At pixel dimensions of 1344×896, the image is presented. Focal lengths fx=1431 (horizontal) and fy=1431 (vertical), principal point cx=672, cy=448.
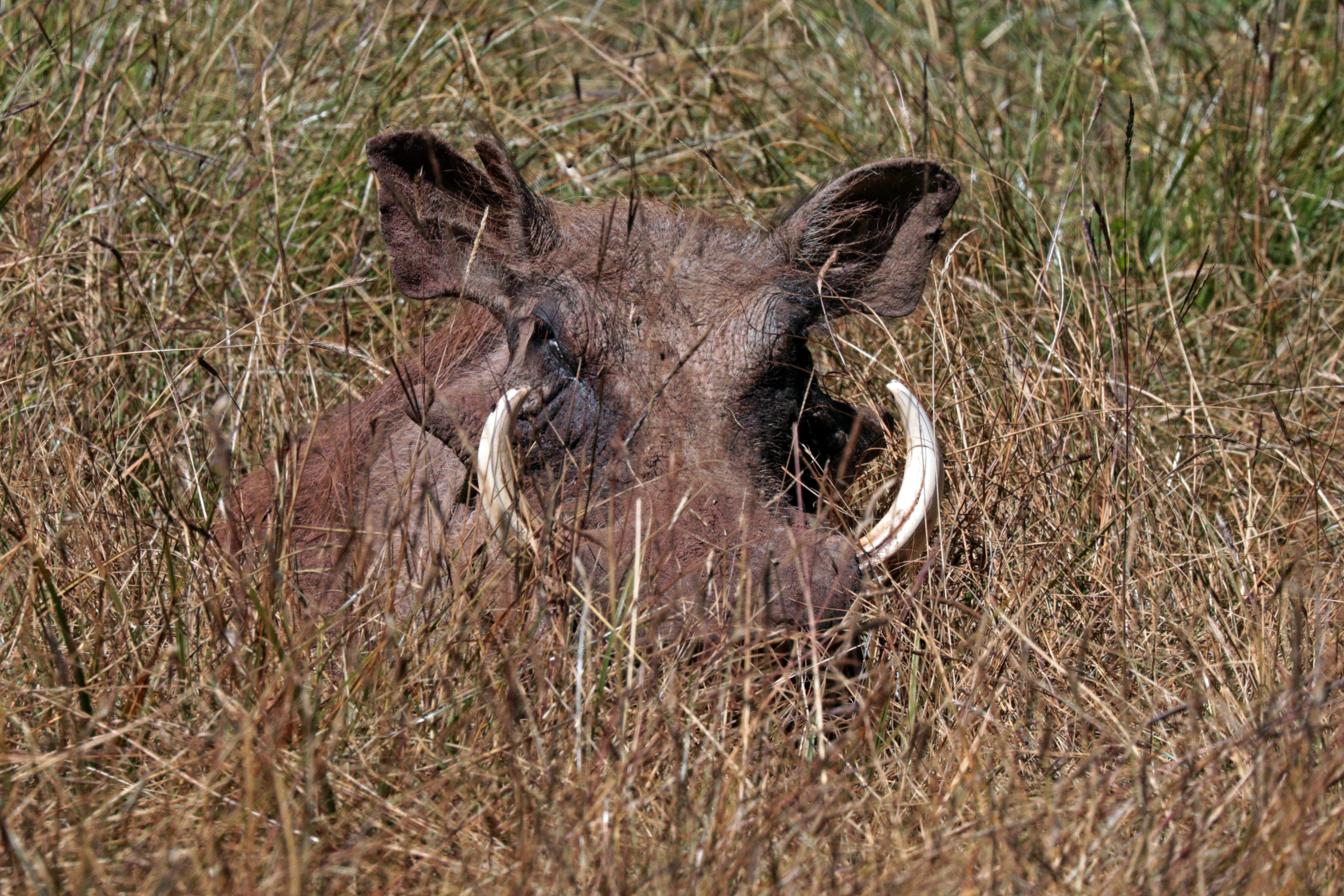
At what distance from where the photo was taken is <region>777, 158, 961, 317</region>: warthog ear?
3.27m

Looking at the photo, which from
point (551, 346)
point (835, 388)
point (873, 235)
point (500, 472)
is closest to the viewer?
point (500, 472)

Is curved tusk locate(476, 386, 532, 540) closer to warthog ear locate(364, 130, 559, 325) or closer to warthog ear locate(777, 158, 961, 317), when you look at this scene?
warthog ear locate(364, 130, 559, 325)

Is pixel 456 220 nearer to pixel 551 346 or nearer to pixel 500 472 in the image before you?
pixel 551 346

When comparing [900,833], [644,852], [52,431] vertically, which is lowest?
[900,833]

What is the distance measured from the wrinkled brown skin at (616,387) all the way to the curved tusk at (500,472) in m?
0.06

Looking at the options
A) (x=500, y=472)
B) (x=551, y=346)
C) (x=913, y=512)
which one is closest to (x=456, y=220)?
(x=551, y=346)

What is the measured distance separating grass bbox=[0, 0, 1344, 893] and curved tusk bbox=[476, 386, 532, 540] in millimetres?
141

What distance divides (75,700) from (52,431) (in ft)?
3.69

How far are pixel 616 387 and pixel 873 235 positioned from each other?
0.92 m

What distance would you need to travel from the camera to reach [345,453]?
3023 mm

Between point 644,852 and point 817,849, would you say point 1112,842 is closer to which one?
point 817,849

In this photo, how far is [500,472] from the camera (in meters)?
2.63

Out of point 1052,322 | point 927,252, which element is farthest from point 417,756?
point 1052,322

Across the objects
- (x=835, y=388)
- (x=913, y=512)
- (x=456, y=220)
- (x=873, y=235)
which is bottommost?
(x=835, y=388)
